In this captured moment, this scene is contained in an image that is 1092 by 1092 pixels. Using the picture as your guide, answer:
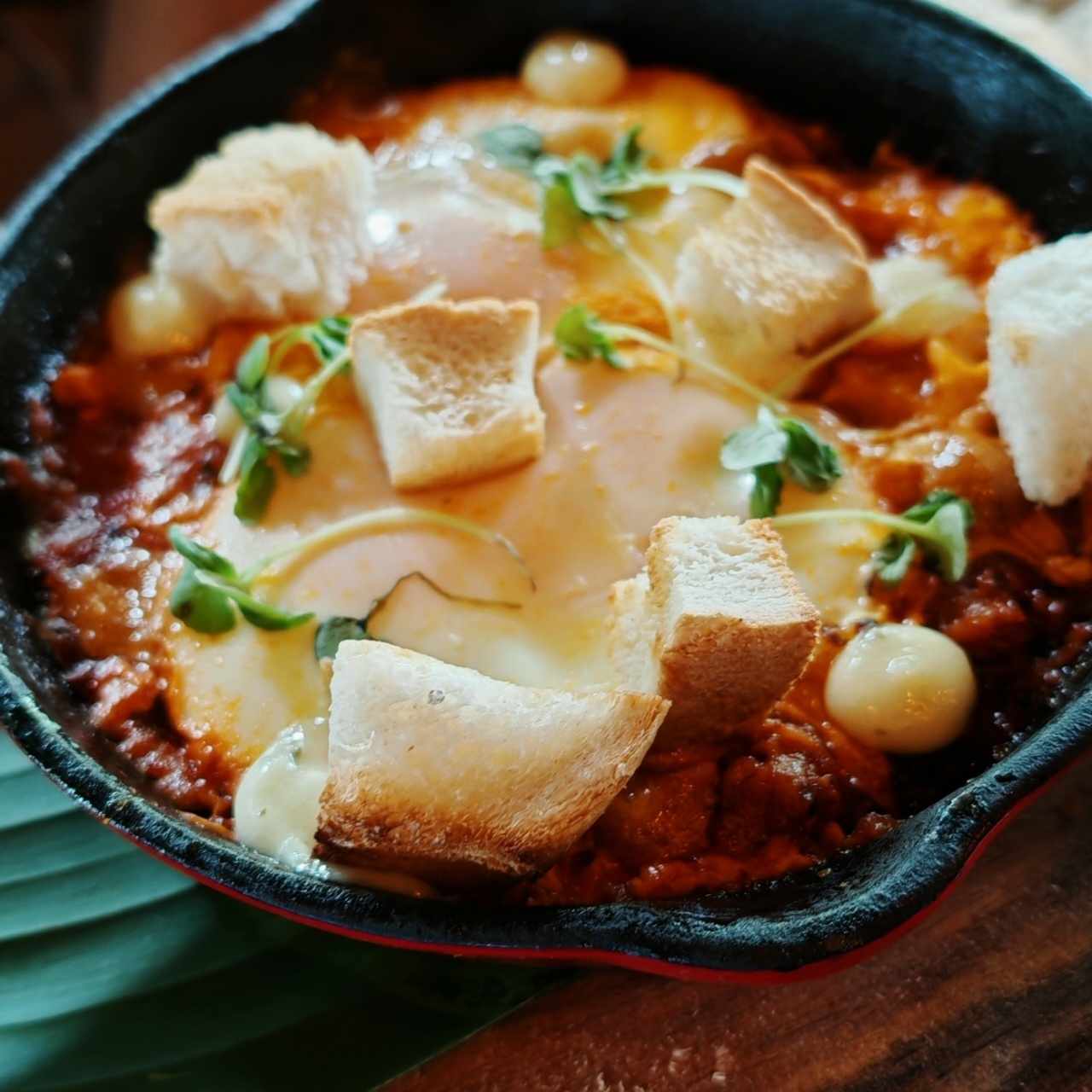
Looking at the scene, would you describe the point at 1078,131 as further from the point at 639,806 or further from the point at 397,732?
the point at 397,732

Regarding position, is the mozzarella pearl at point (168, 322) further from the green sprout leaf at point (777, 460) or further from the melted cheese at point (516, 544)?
the green sprout leaf at point (777, 460)

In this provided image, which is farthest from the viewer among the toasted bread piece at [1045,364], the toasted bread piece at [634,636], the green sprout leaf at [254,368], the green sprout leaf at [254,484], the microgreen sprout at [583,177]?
the microgreen sprout at [583,177]

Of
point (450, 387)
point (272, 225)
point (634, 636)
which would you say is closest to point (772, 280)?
point (450, 387)

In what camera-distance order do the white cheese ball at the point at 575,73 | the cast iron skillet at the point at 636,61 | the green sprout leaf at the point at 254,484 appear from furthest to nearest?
the white cheese ball at the point at 575,73, the green sprout leaf at the point at 254,484, the cast iron skillet at the point at 636,61

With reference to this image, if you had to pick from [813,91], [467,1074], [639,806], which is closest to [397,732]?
[639,806]

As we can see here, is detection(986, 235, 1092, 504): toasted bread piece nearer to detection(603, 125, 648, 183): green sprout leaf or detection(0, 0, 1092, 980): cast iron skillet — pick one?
detection(0, 0, 1092, 980): cast iron skillet


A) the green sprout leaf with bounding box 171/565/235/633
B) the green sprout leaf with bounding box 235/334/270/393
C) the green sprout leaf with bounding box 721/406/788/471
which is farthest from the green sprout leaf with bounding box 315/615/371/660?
the green sprout leaf with bounding box 721/406/788/471

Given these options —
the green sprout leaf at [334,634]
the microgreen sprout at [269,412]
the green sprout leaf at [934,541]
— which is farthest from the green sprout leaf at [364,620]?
the green sprout leaf at [934,541]
